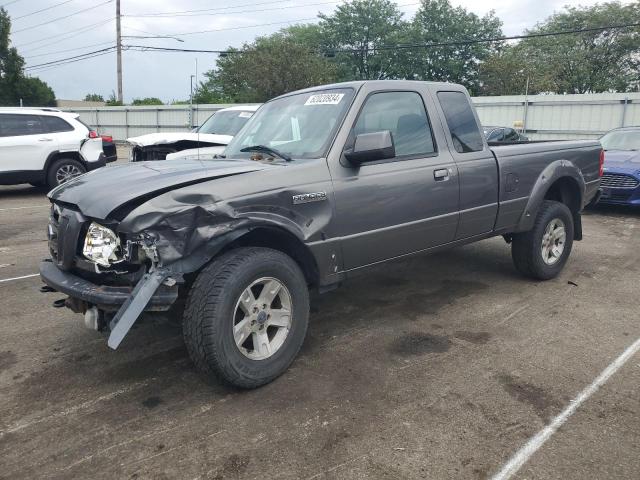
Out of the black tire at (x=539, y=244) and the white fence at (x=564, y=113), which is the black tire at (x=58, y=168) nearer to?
the white fence at (x=564, y=113)

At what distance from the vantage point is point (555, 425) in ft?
9.43

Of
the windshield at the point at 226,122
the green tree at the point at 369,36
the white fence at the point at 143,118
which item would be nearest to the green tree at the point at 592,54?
the green tree at the point at 369,36

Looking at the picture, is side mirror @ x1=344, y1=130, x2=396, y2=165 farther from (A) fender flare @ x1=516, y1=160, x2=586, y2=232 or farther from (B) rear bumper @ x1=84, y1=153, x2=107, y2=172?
(B) rear bumper @ x1=84, y1=153, x2=107, y2=172

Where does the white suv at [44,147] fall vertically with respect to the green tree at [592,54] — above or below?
below

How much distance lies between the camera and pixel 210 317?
2.94 meters

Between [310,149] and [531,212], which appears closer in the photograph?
[310,149]

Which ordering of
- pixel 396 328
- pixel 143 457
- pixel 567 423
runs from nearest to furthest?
1. pixel 143 457
2. pixel 567 423
3. pixel 396 328

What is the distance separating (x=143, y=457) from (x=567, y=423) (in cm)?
219

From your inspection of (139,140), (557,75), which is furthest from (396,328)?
(557,75)

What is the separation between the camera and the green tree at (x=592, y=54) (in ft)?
143

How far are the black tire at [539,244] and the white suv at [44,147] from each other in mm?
9512

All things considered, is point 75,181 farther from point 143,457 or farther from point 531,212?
point 531,212

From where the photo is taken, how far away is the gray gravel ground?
2.58 metres

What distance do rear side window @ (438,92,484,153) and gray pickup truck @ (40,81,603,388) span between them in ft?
0.04
